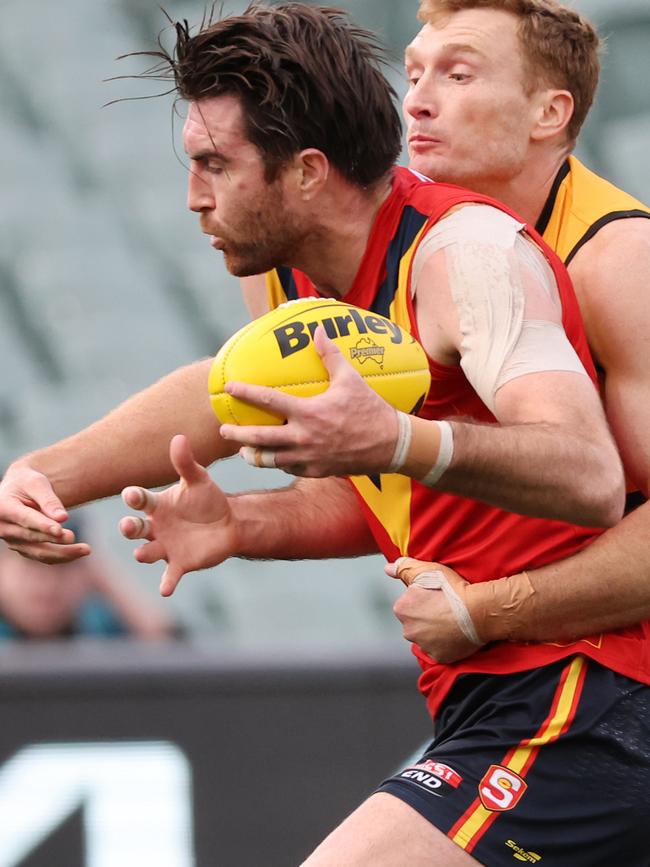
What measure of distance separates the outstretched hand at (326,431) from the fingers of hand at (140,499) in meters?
0.53

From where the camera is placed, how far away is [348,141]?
3.60 metres

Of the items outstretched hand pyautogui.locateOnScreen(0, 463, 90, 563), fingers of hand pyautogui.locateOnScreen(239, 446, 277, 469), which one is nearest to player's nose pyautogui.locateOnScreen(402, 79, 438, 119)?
outstretched hand pyautogui.locateOnScreen(0, 463, 90, 563)

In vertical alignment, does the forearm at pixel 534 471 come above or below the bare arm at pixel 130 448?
above

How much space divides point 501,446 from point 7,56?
664 centimetres

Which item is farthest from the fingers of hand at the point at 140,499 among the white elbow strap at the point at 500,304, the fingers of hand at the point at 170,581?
the white elbow strap at the point at 500,304

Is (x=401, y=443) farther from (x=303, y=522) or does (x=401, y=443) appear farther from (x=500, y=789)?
(x=303, y=522)

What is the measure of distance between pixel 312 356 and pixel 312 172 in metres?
0.72

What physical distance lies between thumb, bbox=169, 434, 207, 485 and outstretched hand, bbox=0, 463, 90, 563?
0.26 m

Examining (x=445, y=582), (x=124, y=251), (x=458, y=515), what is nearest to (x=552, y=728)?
Result: (x=445, y=582)

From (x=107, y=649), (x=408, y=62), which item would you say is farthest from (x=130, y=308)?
(x=408, y=62)

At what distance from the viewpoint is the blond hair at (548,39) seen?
4047 millimetres

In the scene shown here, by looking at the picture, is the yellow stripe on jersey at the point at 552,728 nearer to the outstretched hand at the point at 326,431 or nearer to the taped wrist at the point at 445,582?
the taped wrist at the point at 445,582

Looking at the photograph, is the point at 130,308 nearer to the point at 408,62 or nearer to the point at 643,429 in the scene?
the point at 408,62

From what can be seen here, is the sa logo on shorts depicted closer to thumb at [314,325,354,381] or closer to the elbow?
the elbow
